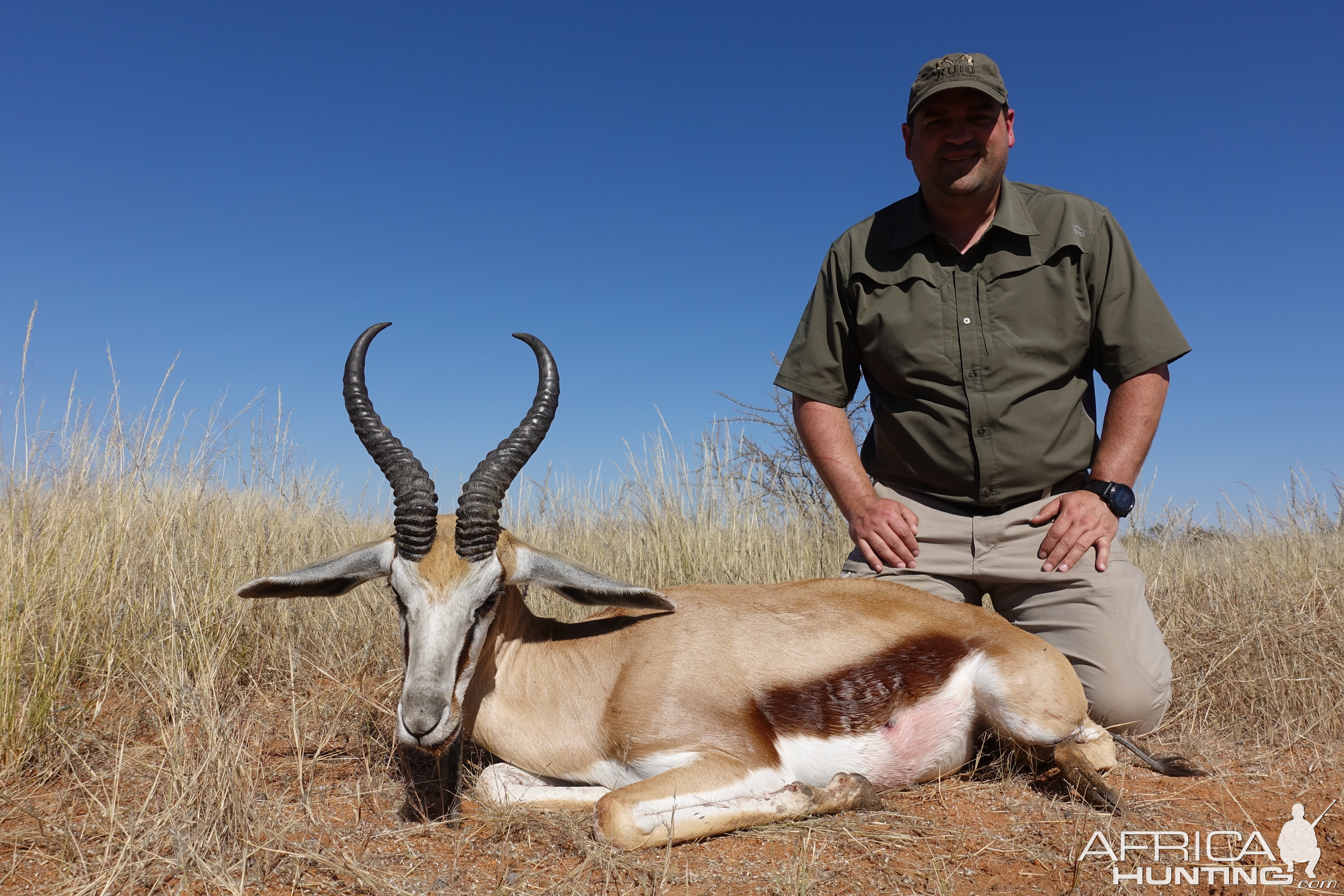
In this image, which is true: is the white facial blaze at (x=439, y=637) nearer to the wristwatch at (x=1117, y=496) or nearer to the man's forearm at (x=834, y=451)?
the man's forearm at (x=834, y=451)

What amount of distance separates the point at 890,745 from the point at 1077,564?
1.80 m

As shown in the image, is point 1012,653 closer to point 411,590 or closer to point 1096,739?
point 1096,739

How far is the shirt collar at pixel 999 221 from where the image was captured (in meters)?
5.16

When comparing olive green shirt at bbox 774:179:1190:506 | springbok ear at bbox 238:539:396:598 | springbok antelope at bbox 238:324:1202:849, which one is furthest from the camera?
olive green shirt at bbox 774:179:1190:506

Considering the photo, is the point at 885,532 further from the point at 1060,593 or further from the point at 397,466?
the point at 397,466

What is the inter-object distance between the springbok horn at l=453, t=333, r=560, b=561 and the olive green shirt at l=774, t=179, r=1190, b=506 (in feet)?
7.49

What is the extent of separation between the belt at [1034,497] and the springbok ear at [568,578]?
222 cm

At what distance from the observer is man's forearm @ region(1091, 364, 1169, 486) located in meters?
4.88

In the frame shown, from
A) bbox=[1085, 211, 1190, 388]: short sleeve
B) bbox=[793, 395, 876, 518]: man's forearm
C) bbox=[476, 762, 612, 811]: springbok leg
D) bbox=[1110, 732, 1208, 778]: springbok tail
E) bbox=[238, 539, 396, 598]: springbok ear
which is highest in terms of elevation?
bbox=[1085, 211, 1190, 388]: short sleeve

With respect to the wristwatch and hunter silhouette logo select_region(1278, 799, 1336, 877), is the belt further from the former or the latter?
hunter silhouette logo select_region(1278, 799, 1336, 877)

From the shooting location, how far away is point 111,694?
198 inches

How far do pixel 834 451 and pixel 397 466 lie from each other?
2.77m

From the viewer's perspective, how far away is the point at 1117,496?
4715mm

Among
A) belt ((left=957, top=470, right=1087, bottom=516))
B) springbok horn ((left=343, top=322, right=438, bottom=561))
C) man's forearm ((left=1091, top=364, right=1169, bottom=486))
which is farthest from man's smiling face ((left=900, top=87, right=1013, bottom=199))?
springbok horn ((left=343, top=322, right=438, bottom=561))
